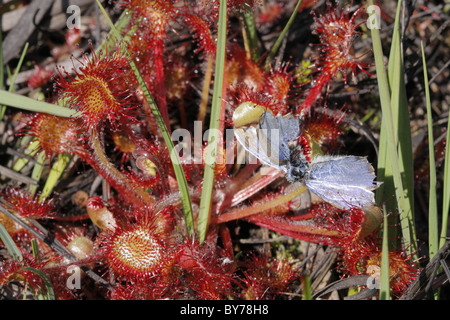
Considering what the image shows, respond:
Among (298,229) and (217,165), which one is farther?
(298,229)

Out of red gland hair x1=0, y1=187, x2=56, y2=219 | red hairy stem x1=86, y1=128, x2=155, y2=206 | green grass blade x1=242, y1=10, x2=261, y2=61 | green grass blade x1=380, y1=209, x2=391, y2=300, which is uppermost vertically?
green grass blade x1=242, y1=10, x2=261, y2=61

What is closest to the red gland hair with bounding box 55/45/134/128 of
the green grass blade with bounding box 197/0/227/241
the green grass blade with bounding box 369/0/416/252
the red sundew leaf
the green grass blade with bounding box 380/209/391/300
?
the green grass blade with bounding box 197/0/227/241

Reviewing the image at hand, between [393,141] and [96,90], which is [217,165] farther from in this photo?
[393,141]

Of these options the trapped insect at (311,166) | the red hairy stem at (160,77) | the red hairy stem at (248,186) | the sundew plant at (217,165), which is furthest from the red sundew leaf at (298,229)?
the red hairy stem at (160,77)

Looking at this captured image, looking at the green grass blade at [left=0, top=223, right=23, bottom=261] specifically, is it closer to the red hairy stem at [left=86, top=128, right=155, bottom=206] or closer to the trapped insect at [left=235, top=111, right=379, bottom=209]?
the red hairy stem at [left=86, top=128, right=155, bottom=206]

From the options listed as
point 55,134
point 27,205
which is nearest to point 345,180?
point 55,134

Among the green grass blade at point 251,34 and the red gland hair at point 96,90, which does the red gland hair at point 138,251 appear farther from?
the green grass blade at point 251,34
